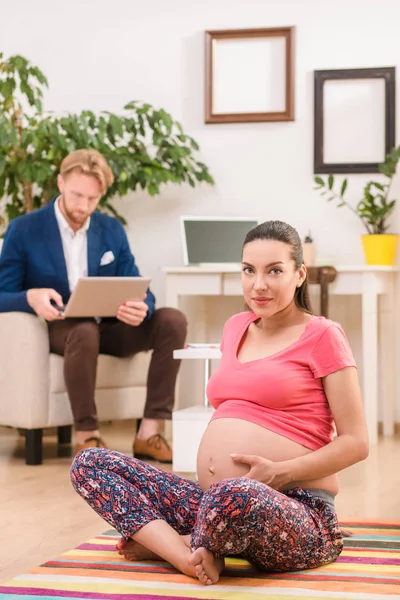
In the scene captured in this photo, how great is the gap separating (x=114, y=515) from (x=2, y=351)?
1818mm

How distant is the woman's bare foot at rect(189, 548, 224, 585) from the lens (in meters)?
1.65

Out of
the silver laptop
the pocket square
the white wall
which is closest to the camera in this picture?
the pocket square

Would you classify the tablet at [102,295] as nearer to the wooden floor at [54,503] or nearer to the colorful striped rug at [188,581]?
the wooden floor at [54,503]

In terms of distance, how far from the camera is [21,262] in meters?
3.49

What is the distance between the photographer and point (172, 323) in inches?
135

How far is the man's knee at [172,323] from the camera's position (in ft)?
11.2

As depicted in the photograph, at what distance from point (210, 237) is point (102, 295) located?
1.21m

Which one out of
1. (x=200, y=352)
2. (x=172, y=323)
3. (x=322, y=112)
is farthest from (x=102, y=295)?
(x=322, y=112)

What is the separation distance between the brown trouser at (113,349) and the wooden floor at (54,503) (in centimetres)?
26

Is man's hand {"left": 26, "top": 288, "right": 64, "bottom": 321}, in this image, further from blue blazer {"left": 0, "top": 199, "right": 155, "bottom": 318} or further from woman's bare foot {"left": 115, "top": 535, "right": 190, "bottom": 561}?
woman's bare foot {"left": 115, "top": 535, "right": 190, "bottom": 561}

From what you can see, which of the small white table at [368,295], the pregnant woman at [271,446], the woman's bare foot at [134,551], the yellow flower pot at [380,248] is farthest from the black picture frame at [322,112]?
the woman's bare foot at [134,551]

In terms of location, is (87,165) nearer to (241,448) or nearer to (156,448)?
(156,448)

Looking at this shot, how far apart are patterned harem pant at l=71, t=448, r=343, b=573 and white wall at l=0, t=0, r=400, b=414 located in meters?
2.76

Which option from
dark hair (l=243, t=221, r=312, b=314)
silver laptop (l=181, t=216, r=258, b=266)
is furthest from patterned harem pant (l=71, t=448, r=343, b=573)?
silver laptop (l=181, t=216, r=258, b=266)
